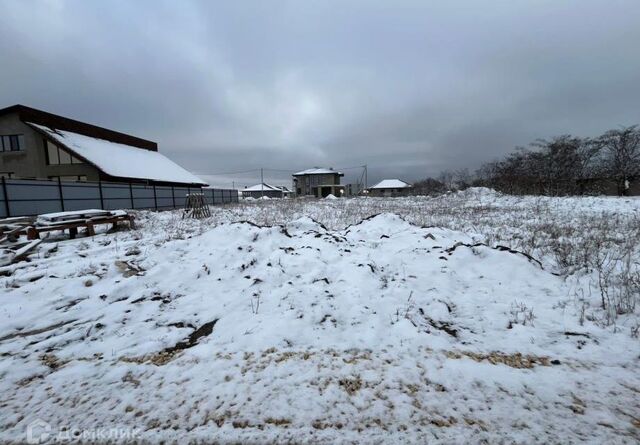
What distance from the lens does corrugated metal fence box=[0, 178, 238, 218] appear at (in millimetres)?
12880

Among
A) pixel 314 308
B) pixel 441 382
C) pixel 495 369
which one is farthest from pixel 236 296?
pixel 495 369

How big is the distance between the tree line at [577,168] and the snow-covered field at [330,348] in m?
29.1

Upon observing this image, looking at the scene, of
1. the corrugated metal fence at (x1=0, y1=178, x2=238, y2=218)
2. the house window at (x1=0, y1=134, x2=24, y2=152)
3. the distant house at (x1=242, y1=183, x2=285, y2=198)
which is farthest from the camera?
the distant house at (x1=242, y1=183, x2=285, y2=198)

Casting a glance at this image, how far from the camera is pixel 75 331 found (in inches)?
118

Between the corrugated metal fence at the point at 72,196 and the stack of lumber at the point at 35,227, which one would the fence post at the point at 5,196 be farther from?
the stack of lumber at the point at 35,227

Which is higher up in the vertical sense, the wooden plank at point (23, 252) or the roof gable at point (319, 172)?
the roof gable at point (319, 172)

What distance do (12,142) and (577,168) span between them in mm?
53561

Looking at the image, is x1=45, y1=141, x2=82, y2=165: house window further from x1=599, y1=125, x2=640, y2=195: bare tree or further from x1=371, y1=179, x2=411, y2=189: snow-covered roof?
x1=371, y1=179, x2=411, y2=189: snow-covered roof

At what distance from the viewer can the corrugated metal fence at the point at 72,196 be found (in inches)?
507

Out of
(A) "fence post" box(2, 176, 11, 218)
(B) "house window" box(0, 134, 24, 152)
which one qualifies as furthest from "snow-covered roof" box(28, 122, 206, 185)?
(A) "fence post" box(2, 176, 11, 218)

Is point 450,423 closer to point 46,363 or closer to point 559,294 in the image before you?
point 559,294

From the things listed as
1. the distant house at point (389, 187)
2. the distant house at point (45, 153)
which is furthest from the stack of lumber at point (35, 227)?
the distant house at point (389, 187)

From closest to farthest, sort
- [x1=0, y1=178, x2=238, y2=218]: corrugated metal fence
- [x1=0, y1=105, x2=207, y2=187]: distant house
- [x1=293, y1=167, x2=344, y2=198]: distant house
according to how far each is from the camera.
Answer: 1. [x1=0, y1=178, x2=238, y2=218]: corrugated metal fence
2. [x1=0, y1=105, x2=207, y2=187]: distant house
3. [x1=293, y1=167, x2=344, y2=198]: distant house

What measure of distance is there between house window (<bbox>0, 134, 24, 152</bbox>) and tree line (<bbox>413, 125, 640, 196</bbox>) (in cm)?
4675
